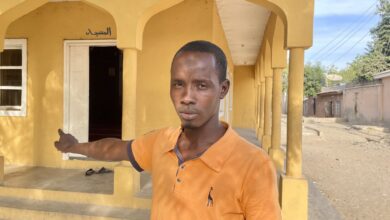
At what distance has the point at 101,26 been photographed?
19.1ft

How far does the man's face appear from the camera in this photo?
43.0 inches

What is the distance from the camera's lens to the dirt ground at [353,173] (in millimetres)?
6242

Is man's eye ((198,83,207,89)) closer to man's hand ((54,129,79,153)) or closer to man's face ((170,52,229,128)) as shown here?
man's face ((170,52,229,128))

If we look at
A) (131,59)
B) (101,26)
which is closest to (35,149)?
(101,26)

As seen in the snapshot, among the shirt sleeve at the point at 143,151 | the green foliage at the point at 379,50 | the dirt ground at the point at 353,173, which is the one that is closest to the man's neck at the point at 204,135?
the shirt sleeve at the point at 143,151

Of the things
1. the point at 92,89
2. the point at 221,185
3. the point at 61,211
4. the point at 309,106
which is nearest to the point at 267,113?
the point at 92,89

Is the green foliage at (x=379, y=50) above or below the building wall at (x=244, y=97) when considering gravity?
above

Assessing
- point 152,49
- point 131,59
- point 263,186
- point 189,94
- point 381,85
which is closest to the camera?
point 263,186

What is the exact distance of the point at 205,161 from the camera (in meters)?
1.07

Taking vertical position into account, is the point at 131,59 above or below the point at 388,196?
above

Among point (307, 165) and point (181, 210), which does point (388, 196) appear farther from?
point (181, 210)

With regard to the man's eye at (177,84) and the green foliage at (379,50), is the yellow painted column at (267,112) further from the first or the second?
the green foliage at (379,50)

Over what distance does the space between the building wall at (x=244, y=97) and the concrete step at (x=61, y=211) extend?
1286cm

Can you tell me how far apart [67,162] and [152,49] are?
2484mm
